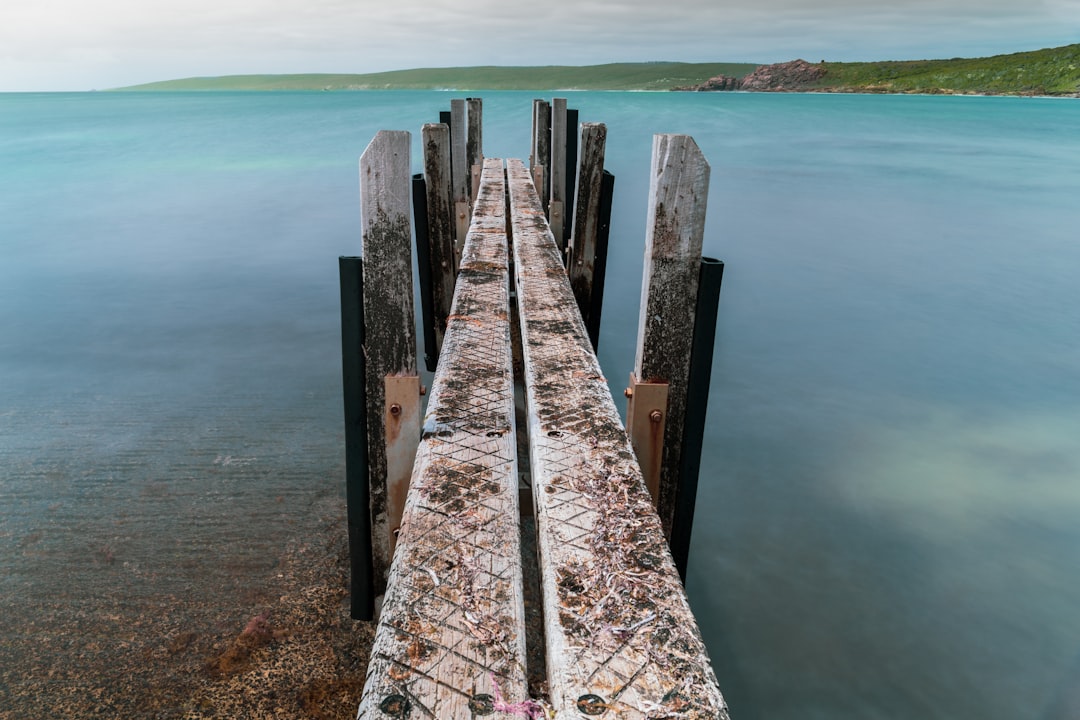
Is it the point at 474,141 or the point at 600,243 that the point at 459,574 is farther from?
the point at 474,141

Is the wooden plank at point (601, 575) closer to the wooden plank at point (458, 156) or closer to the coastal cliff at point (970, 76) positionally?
the wooden plank at point (458, 156)

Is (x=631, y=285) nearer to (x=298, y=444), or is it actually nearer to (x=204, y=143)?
(x=298, y=444)

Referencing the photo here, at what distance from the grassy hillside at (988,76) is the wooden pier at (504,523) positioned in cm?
11729

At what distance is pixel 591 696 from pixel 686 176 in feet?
5.38

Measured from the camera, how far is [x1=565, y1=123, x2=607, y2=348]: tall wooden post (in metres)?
6.14

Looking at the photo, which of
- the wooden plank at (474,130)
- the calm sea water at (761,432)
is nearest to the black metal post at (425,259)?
the calm sea water at (761,432)

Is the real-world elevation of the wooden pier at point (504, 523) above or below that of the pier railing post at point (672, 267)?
below

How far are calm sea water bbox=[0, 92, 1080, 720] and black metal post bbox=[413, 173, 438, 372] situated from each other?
1075 millimetres

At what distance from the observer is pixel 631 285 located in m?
11.8

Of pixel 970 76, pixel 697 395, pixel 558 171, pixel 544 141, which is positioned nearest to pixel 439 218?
pixel 558 171

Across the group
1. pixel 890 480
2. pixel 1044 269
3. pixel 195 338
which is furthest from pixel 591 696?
pixel 1044 269

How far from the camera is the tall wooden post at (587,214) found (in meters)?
6.14

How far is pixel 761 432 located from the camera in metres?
6.95

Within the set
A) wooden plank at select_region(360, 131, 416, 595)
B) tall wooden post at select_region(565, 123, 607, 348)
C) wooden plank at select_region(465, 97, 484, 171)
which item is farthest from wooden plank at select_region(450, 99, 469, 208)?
wooden plank at select_region(360, 131, 416, 595)
